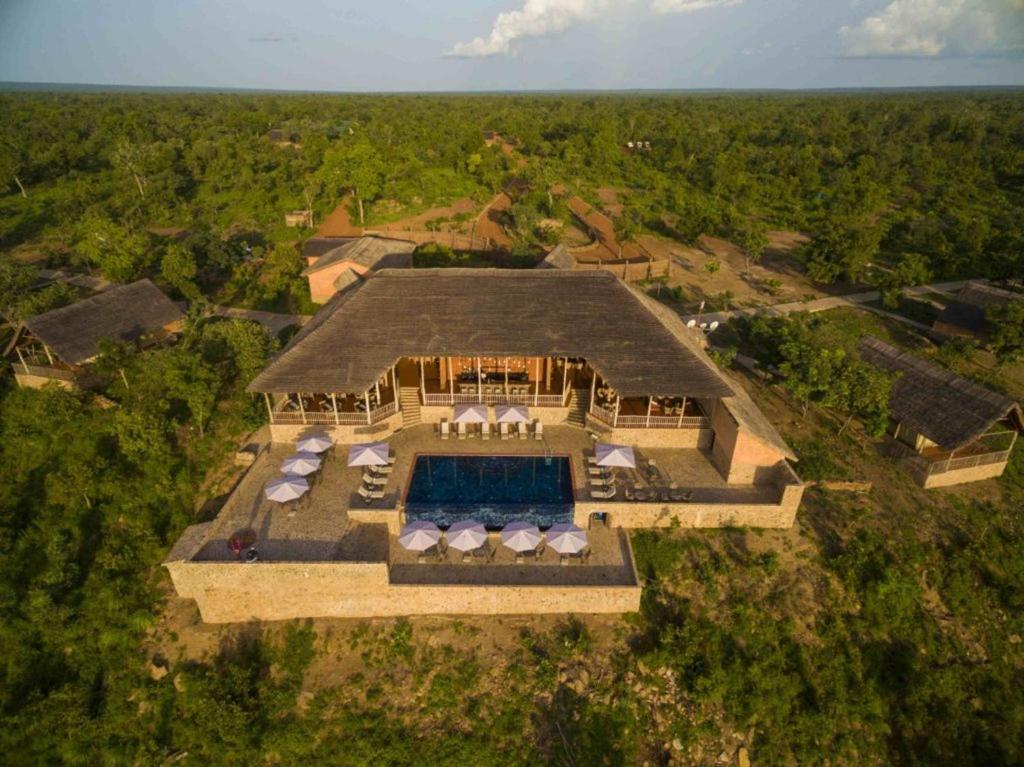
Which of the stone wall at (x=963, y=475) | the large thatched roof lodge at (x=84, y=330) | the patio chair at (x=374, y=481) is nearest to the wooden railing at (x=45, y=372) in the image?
the large thatched roof lodge at (x=84, y=330)

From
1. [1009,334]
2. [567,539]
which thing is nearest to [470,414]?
[567,539]

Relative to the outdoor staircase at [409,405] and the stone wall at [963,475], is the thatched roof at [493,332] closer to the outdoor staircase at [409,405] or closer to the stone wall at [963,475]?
the outdoor staircase at [409,405]

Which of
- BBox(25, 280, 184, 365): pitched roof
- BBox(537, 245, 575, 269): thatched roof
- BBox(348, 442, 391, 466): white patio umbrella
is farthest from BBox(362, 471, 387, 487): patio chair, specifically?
BBox(537, 245, 575, 269): thatched roof

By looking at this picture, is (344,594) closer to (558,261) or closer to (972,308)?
(558,261)

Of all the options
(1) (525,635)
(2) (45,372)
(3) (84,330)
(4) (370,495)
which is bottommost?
(1) (525,635)

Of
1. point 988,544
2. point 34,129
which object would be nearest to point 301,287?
point 988,544

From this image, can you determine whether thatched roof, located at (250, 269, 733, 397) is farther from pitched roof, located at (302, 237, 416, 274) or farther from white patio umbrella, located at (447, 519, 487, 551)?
pitched roof, located at (302, 237, 416, 274)
